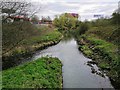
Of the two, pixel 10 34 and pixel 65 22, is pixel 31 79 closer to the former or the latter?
pixel 10 34

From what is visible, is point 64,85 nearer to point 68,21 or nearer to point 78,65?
point 78,65

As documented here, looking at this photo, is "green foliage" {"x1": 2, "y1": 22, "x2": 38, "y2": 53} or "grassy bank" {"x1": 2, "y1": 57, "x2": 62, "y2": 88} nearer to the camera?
"grassy bank" {"x1": 2, "y1": 57, "x2": 62, "y2": 88}

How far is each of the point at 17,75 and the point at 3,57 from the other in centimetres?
1155

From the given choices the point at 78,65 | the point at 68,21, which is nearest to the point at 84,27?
the point at 68,21

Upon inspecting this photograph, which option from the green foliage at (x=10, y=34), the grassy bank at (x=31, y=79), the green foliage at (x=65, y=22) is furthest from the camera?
the green foliage at (x=65, y=22)

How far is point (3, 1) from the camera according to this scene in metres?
22.4

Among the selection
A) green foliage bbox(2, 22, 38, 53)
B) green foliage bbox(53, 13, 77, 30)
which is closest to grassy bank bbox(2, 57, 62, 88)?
green foliage bbox(2, 22, 38, 53)

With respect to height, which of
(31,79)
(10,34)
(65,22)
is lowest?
(31,79)

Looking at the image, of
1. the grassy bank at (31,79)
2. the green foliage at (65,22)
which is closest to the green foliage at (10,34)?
the grassy bank at (31,79)

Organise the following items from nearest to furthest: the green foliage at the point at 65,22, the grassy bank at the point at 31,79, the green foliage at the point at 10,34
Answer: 1. the grassy bank at the point at 31,79
2. the green foliage at the point at 10,34
3. the green foliage at the point at 65,22

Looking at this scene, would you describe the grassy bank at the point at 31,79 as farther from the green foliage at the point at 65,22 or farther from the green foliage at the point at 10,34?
the green foliage at the point at 65,22

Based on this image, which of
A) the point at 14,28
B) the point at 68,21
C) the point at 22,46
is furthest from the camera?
the point at 68,21

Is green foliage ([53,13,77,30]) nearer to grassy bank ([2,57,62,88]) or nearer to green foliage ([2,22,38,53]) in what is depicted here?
green foliage ([2,22,38,53])

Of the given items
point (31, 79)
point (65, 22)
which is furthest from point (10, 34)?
point (65, 22)
